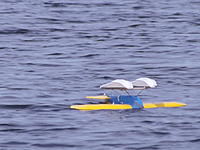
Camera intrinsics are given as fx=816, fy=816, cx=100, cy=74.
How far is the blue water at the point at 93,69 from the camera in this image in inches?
1548

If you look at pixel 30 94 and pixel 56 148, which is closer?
pixel 56 148

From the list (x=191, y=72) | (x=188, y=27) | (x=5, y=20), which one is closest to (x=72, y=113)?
(x=191, y=72)

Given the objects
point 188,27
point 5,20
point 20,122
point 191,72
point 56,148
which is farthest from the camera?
point 5,20

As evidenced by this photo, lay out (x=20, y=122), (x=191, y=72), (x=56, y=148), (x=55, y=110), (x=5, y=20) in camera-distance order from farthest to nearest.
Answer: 1. (x=5, y=20)
2. (x=191, y=72)
3. (x=55, y=110)
4. (x=20, y=122)
5. (x=56, y=148)

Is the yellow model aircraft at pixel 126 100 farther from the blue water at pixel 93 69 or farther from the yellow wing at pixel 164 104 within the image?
the blue water at pixel 93 69

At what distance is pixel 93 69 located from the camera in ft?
203

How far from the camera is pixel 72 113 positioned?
44.1 m

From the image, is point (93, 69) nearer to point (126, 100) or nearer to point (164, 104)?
point (164, 104)

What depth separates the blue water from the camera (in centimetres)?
3931

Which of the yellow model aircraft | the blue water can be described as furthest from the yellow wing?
the blue water

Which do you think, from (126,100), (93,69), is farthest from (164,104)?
(93,69)

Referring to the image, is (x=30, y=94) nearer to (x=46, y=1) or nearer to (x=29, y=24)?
(x=29, y=24)

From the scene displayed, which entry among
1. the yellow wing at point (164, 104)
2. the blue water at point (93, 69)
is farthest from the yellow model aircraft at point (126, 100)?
the blue water at point (93, 69)

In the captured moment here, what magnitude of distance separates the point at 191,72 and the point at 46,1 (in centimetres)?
5970
